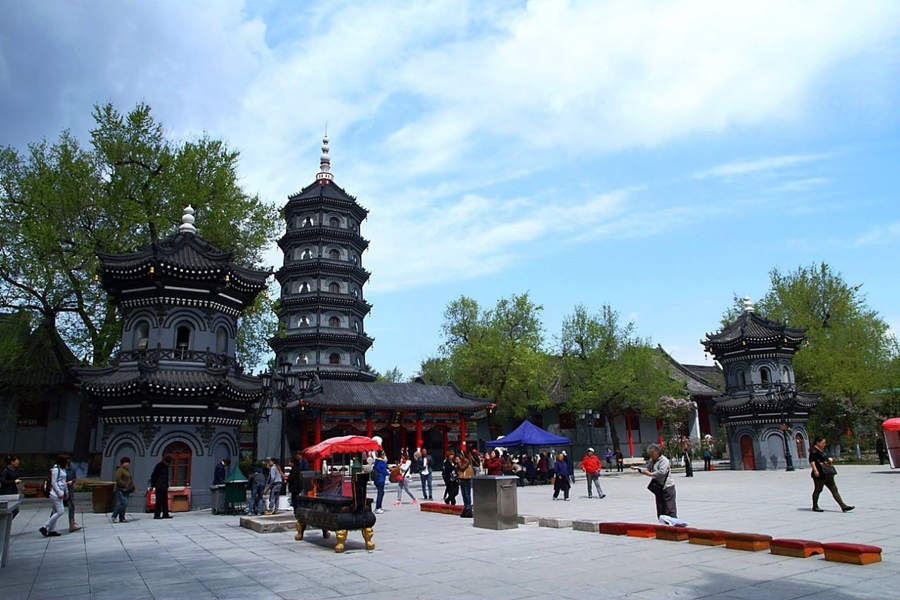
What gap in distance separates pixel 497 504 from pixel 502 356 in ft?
94.8

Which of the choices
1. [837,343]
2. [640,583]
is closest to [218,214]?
[640,583]

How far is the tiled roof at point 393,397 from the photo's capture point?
115 ft

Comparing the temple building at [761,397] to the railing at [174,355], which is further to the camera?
the temple building at [761,397]

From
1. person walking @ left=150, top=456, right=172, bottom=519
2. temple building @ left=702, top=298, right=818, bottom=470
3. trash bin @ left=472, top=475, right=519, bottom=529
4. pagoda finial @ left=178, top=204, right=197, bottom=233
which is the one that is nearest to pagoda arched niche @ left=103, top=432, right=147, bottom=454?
person walking @ left=150, top=456, right=172, bottom=519

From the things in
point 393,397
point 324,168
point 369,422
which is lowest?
point 369,422

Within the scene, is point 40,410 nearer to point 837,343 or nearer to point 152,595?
point 152,595

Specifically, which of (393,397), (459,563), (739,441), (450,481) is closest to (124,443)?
(450,481)

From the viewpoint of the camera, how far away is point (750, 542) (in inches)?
324

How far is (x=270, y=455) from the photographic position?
34.6 meters

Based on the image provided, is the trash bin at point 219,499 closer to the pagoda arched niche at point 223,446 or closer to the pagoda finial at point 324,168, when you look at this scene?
the pagoda arched niche at point 223,446

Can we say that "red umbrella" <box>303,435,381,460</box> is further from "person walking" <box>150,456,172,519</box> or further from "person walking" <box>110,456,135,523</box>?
"person walking" <box>110,456,135,523</box>

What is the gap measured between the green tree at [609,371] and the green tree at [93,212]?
69.0 ft

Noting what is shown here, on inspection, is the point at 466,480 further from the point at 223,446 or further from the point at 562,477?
the point at 223,446

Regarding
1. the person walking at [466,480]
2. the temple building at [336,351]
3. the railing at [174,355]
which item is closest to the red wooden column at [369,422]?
the temple building at [336,351]
